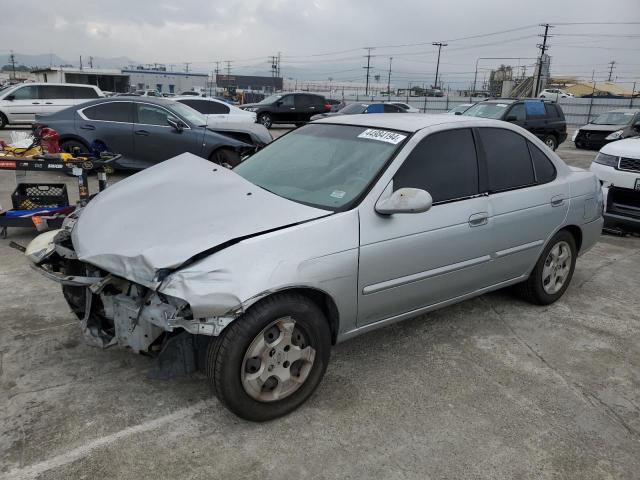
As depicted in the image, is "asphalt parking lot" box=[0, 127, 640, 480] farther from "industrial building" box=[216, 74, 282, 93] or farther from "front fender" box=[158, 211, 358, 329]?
"industrial building" box=[216, 74, 282, 93]

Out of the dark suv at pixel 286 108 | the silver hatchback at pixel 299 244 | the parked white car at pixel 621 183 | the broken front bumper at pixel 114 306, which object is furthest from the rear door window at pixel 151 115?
the dark suv at pixel 286 108

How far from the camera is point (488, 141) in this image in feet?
12.7

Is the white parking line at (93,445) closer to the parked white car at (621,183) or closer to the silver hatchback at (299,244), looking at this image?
the silver hatchback at (299,244)

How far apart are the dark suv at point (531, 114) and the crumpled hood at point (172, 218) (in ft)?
41.7

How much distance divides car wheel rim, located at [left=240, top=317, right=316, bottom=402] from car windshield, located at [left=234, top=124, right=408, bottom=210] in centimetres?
76

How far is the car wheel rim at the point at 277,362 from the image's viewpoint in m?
2.63

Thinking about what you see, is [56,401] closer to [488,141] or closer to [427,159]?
[427,159]

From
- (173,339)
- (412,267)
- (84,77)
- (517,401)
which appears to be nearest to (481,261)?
(412,267)

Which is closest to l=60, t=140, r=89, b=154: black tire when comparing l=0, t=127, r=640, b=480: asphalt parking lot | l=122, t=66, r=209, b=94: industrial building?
l=0, t=127, r=640, b=480: asphalt parking lot

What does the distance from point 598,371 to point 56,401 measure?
3.40m

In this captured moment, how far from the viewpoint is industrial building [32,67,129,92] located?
144 ft

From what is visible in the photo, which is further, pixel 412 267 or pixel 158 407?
pixel 412 267

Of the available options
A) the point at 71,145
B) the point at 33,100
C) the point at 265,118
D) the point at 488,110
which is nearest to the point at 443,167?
the point at 71,145

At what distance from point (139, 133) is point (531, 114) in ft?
37.6
